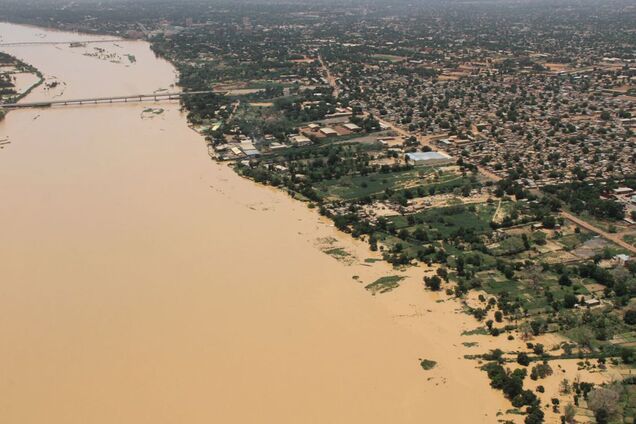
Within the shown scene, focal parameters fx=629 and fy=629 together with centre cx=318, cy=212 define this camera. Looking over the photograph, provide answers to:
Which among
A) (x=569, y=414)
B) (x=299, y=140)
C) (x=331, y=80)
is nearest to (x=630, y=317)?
(x=569, y=414)

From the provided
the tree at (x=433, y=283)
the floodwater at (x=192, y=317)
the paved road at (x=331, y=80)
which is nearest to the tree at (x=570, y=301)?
the floodwater at (x=192, y=317)

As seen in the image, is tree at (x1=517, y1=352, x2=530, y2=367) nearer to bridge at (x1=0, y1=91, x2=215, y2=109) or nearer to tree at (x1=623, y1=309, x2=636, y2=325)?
tree at (x1=623, y1=309, x2=636, y2=325)

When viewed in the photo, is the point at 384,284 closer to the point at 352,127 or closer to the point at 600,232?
the point at 600,232

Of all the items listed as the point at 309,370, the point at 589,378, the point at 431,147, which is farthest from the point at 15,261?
the point at 431,147

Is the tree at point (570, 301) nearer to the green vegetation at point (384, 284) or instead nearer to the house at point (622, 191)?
the green vegetation at point (384, 284)

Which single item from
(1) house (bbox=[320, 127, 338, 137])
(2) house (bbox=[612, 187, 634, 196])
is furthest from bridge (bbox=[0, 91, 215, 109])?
(2) house (bbox=[612, 187, 634, 196])

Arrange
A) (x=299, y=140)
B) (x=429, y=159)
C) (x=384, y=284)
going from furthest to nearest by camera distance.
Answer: (x=299, y=140) → (x=429, y=159) → (x=384, y=284)
